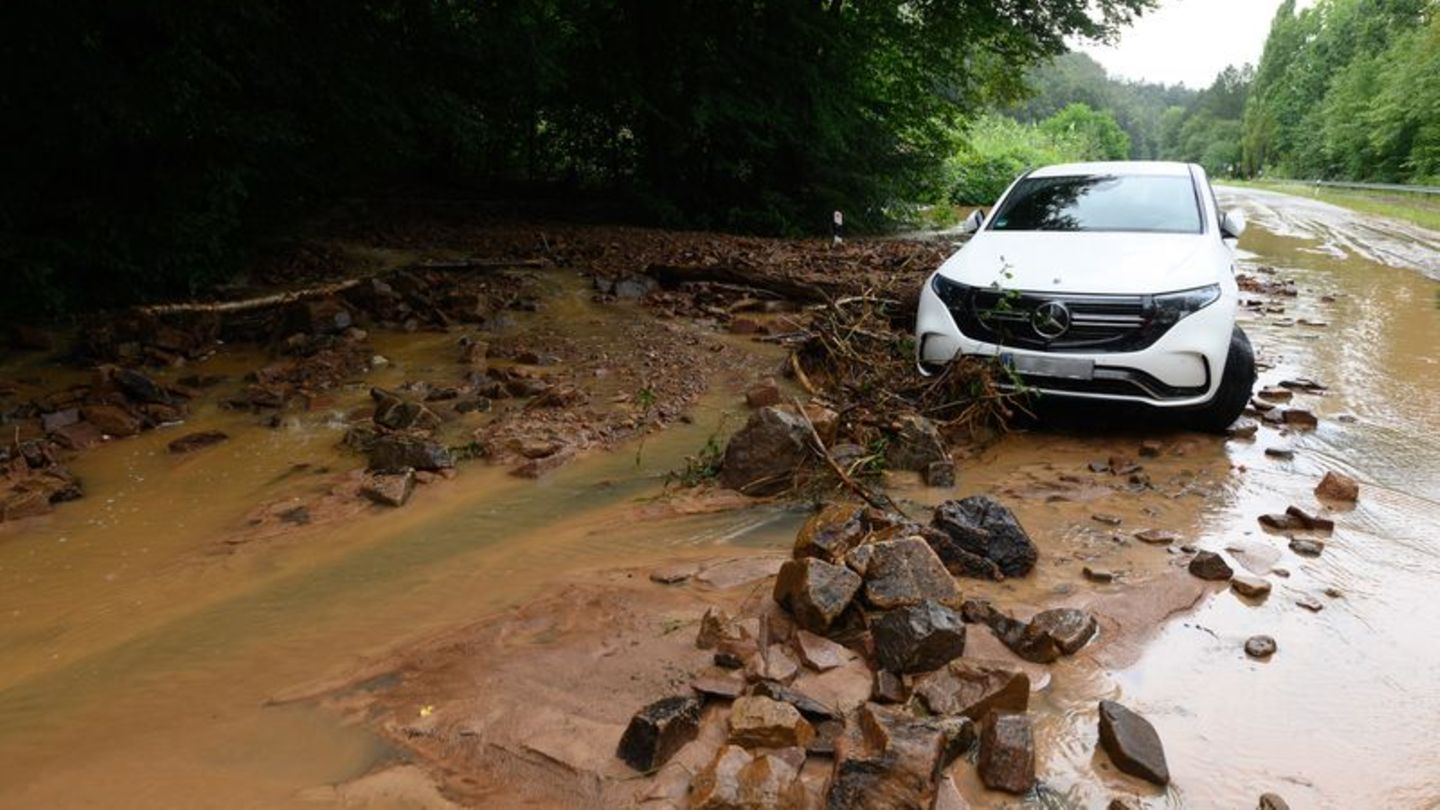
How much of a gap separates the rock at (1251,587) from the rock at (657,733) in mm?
2515

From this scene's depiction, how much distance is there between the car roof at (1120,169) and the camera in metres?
6.86

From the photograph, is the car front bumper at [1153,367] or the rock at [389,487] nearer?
→ the rock at [389,487]

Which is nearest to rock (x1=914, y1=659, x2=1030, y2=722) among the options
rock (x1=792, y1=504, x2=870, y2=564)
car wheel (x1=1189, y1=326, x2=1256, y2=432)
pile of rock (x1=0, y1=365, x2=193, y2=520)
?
rock (x1=792, y1=504, x2=870, y2=564)

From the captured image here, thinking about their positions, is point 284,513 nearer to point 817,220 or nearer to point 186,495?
point 186,495

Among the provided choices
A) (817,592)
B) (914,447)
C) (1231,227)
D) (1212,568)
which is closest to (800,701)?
(817,592)

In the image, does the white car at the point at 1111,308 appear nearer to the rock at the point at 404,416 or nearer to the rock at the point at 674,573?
the rock at the point at 674,573

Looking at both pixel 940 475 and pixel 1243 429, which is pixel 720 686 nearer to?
pixel 940 475

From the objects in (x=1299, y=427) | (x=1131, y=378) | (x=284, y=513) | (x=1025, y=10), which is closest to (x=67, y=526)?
(x=284, y=513)

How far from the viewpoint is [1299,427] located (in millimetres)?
5969

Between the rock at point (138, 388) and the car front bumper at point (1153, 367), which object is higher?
the car front bumper at point (1153, 367)

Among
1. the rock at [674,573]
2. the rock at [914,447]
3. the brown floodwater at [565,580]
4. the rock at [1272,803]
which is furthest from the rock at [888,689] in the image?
the rock at [914,447]

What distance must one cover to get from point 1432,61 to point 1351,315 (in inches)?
1759

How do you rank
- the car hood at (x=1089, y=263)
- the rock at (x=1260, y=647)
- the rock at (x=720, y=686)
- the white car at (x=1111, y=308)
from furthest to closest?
the car hood at (x=1089, y=263)
the white car at (x=1111, y=308)
the rock at (x=1260, y=647)
the rock at (x=720, y=686)

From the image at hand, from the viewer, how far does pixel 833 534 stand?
377cm
